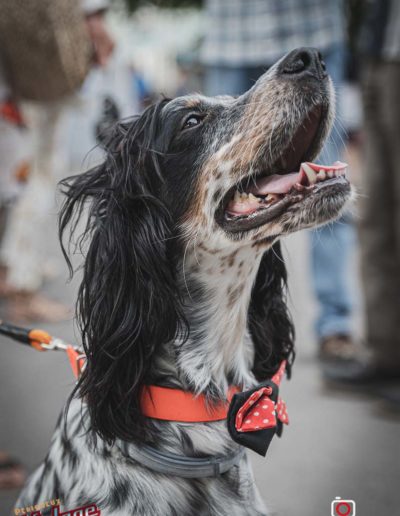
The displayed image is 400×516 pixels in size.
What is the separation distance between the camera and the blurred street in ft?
7.89

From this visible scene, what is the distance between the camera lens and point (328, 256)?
375cm

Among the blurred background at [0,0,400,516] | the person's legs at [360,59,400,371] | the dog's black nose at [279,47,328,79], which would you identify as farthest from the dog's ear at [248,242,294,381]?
the person's legs at [360,59,400,371]

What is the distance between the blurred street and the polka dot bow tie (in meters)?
0.37

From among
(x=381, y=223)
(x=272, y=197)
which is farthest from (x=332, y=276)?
(x=272, y=197)

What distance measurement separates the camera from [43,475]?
1874mm

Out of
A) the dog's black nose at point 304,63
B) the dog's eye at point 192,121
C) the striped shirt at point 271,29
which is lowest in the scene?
the dog's eye at point 192,121

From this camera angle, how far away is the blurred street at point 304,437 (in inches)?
94.7

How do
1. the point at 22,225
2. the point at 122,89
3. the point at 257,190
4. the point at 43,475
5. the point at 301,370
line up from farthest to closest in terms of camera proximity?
the point at 22,225
the point at 122,89
the point at 301,370
the point at 43,475
the point at 257,190

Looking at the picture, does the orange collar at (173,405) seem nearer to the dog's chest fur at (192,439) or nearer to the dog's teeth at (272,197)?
the dog's chest fur at (192,439)

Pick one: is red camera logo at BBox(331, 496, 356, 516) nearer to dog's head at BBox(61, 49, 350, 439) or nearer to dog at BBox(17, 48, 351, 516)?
dog at BBox(17, 48, 351, 516)

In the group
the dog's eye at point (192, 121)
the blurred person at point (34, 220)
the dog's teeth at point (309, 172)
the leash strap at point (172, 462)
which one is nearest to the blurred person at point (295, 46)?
the blurred person at point (34, 220)

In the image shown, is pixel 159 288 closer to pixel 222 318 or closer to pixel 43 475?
pixel 222 318

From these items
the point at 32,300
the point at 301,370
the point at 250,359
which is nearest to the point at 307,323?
the point at 301,370

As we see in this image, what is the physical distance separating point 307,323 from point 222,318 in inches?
118
